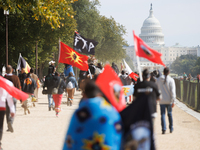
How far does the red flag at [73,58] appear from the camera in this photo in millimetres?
15375

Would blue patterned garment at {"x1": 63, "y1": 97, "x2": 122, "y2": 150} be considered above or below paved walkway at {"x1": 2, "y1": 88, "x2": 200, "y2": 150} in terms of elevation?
above

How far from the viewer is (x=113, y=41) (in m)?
69.3

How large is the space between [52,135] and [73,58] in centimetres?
587

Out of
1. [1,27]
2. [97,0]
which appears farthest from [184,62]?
[1,27]

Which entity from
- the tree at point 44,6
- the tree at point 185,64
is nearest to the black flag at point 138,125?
the tree at point 44,6

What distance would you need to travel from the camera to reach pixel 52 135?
10.0 metres

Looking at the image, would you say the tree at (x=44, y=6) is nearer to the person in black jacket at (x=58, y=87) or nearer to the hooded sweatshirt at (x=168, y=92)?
the person in black jacket at (x=58, y=87)

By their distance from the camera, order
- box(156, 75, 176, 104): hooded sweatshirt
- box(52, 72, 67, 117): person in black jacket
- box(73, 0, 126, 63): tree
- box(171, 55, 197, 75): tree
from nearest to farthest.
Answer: box(156, 75, 176, 104): hooded sweatshirt → box(52, 72, 67, 117): person in black jacket → box(73, 0, 126, 63): tree → box(171, 55, 197, 75): tree

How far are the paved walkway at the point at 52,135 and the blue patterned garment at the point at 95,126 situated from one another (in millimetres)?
4817

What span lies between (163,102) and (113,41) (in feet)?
195

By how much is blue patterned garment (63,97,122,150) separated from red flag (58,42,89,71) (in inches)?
458

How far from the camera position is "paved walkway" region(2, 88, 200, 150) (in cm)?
863

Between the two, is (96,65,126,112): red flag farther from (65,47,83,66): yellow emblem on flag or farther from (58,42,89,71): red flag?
(65,47,83,66): yellow emblem on flag

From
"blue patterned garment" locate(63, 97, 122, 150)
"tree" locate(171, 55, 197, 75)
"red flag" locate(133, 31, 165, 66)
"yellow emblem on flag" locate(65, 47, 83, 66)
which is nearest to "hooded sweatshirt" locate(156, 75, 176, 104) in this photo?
"red flag" locate(133, 31, 165, 66)
